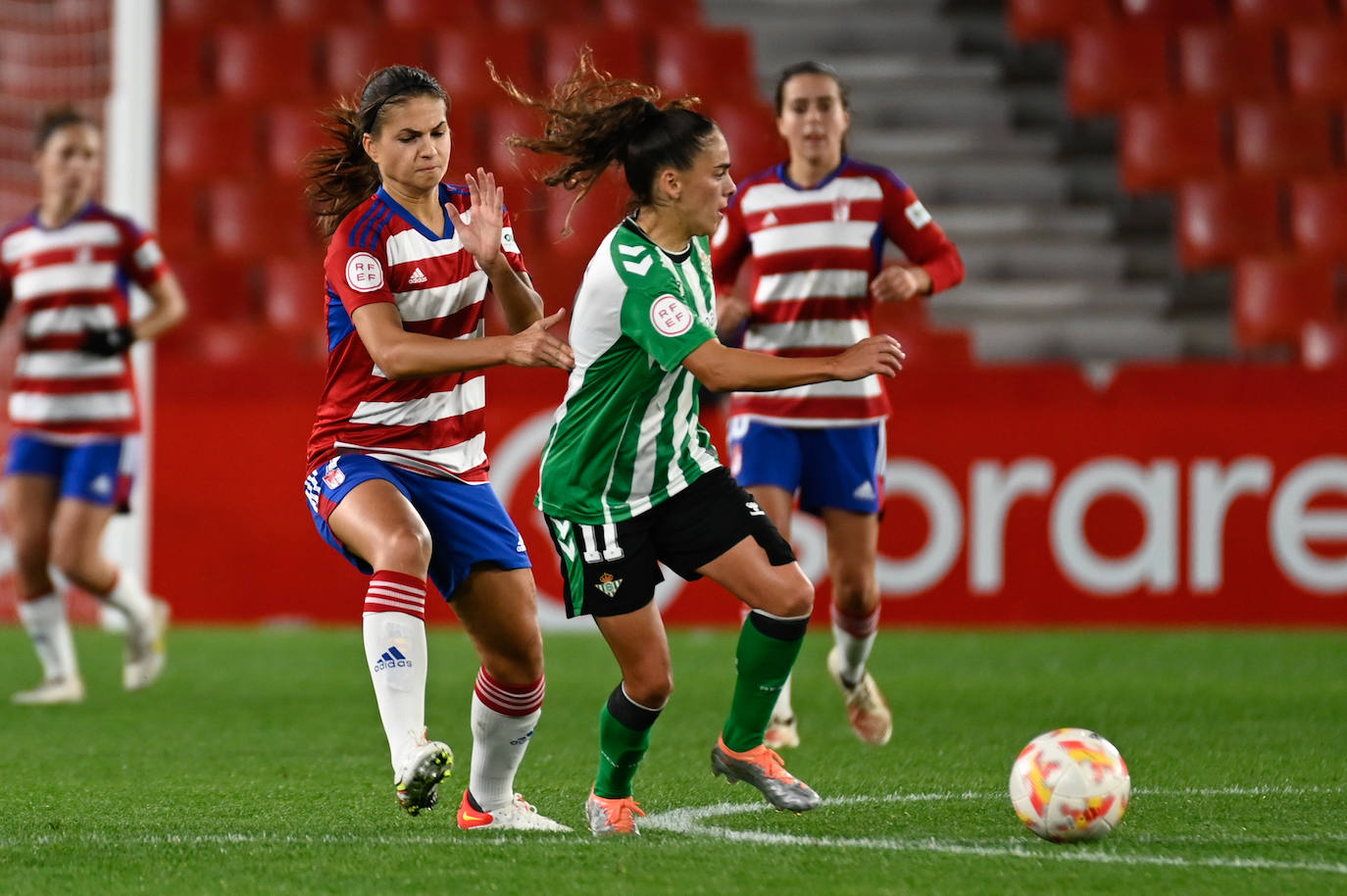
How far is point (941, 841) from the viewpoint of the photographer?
4.26 meters

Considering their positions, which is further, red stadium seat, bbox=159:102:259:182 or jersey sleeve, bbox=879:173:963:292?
red stadium seat, bbox=159:102:259:182

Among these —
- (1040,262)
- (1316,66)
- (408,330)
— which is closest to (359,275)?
(408,330)

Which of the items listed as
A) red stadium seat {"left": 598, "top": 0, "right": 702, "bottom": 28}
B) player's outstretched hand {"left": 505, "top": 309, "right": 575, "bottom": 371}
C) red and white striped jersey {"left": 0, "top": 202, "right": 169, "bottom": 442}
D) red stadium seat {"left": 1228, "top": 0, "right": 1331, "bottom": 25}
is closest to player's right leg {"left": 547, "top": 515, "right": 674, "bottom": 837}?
player's outstretched hand {"left": 505, "top": 309, "right": 575, "bottom": 371}

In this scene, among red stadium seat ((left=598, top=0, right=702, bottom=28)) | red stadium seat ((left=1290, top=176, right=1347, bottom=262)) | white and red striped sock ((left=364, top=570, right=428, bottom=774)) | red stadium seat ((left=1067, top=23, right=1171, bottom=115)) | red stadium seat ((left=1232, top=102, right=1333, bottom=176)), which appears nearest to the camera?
Result: white and red striped sock ((left=364, top=570, right=428, bottom=774))

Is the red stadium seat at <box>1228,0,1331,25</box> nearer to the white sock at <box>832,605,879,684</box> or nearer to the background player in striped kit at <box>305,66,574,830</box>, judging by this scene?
the white sock at <box>832,605,879,684</box>

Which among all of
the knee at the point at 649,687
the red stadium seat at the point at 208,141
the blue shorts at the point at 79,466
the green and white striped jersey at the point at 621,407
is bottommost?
the knee at the point at 649,687

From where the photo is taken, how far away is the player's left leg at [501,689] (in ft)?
14.8

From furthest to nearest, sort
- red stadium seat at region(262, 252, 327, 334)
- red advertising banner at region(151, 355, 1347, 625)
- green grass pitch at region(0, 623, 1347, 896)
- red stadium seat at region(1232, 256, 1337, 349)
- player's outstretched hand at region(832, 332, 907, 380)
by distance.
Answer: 1. red stadium seat at region(262, 252, 327, 334)
2. red stadium seat at region(1232, 256, 1337, 349)
3. red advertising banner at region(151, 355, 1347, 625)
4. player's outstretched hand at region(832, 332, 907, 380)
5. green grass pitch at region(0, 623, 1347, 896)

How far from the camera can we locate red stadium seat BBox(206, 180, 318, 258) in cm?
1190

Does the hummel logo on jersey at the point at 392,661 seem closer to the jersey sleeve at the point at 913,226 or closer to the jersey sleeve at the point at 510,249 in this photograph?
the jersey sleeve at the point at 510,249

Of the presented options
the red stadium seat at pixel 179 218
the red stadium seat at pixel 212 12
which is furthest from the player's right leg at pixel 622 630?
the red stadium seat at pixel 212 12

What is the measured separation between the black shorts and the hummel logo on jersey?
1.35ft

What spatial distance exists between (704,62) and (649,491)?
28.1ft

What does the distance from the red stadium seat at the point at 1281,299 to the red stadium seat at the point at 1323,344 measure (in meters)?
0.11
